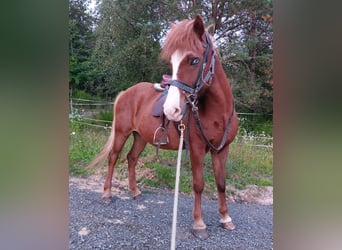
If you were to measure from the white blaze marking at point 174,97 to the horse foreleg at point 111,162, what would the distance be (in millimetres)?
264

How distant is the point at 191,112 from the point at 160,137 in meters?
0.13

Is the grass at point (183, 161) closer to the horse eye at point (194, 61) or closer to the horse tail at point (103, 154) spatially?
the horse tail at point (103, 154)

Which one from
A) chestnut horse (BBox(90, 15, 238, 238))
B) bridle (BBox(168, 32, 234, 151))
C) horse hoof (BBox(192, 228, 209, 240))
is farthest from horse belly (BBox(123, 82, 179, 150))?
horse hoof (BBox(192, 228, 209, 240))

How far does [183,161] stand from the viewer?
81 cm

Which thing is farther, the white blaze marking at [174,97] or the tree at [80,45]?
the tree at [80,45]

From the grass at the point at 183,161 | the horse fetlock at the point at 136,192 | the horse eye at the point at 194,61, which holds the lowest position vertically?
the horse fetlock at the point at 136,192

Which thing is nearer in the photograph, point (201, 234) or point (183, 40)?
point (183, 40)

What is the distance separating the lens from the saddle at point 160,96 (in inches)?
30.2

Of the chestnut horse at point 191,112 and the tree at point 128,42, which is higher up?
the tree at point 128,42

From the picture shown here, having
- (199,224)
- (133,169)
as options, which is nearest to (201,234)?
(199,224)

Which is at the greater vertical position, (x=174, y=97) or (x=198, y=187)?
(x=174, y=97)

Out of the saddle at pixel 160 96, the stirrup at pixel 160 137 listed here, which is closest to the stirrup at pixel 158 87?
the saddle at pixel 160 96

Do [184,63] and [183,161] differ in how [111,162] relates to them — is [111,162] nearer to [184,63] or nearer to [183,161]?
[183,161]

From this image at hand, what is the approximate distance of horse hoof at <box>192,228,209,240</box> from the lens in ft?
2.52
